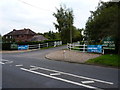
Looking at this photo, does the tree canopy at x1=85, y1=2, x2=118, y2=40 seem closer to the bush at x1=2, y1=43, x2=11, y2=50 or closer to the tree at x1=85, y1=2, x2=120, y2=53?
the tree at x1=85, y1=2, x2=120, y2=53

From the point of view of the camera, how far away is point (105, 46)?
16.8 meters

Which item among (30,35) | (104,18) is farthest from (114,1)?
(30,35)

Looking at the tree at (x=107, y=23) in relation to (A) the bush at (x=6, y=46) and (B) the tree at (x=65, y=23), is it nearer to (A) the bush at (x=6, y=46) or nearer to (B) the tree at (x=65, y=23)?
(B) the tree at (x=65, y=23)

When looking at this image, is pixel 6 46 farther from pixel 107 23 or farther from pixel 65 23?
pixel 107 23

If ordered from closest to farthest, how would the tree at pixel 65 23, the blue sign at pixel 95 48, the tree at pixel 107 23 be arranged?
1. the tree at pixel 107 23
2. the blue sign at pixel 95 48
3. the tree at pixel 65 23

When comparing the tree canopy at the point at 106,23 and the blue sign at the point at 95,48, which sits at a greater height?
the tree canopy at the point at 106,23

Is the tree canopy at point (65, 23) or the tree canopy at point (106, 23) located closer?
the tree canopy at point (106, 23)

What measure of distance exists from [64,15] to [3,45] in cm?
1595

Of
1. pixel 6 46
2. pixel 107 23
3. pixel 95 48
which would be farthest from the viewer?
pixel 6 46

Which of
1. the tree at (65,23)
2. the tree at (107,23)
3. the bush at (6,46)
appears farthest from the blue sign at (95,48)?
the bush at (6,46)

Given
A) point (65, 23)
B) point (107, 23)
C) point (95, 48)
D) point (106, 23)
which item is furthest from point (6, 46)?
point (107, 23)

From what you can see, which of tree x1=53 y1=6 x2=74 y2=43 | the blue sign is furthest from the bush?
the blue sign

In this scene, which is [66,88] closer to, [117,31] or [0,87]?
[0,87]

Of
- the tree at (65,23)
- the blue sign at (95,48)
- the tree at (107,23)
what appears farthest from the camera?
the tree at (65,23)
